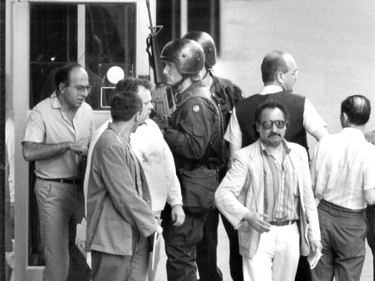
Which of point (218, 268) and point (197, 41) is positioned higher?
point (197, 41)

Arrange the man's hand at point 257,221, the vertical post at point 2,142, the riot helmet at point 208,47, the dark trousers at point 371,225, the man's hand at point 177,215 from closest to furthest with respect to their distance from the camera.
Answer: the vertical post at point 2,142
the man's hand at point 257,221
the man's hand at point 177,215
the dark trousers at point 371,225
the riot helmet at point 208,47

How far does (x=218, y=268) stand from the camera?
324 inches

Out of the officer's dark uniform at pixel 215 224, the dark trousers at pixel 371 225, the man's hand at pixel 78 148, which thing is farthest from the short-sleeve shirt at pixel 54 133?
the dark trousers at pixel 371 225

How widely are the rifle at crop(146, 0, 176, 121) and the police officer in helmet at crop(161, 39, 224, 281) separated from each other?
→ 0.16 feet

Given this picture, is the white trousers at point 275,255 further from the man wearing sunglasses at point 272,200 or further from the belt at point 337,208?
the belt at point 337,208

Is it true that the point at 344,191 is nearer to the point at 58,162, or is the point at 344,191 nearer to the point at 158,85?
the point at 158,85

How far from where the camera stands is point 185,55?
25.4 feet

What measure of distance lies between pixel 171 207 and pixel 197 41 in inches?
47.2

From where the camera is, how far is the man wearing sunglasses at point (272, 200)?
7070 millimetres

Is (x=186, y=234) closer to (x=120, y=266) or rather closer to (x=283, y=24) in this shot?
(x=120, y=266)

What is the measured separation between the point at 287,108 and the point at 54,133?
4.59 ft

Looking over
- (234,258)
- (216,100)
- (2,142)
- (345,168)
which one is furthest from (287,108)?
(2,142)

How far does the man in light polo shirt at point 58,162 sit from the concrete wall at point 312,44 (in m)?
0.98

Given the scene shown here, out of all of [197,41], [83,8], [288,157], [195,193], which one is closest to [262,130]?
[288,157]
